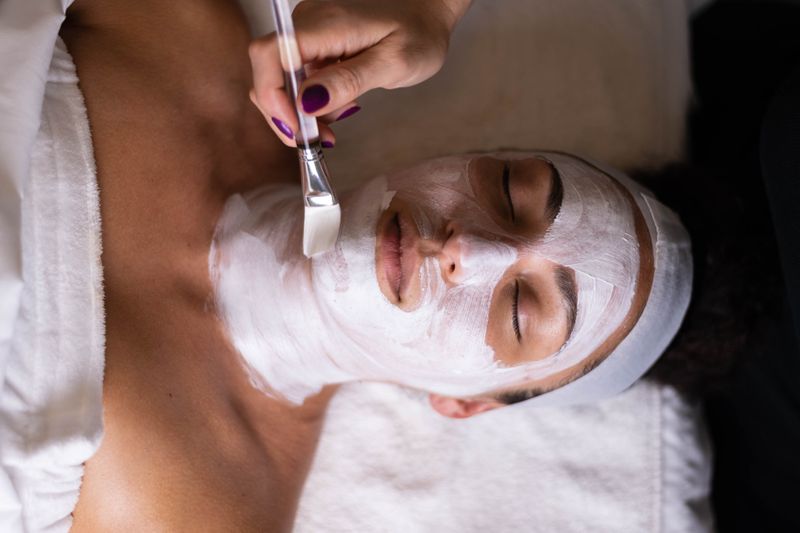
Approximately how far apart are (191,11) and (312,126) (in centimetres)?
46

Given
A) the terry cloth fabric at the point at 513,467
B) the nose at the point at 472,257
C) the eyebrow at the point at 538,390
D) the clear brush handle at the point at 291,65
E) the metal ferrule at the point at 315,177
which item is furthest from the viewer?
the terry cloth fabric at the point at 513,467

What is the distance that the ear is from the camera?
117 centimetres

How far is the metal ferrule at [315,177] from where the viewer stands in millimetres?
864

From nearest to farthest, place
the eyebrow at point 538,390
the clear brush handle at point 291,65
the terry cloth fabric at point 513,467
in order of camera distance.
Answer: the clear brush handle at point 291,65, the eyebrow at point 538,390, the terry cloth fabric at point 513,467

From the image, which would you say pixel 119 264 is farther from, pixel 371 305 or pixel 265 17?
pixel 265 17

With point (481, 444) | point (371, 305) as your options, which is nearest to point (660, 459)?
point (481, 444)

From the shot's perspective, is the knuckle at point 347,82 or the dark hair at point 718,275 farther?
the dark hair at point 718,275

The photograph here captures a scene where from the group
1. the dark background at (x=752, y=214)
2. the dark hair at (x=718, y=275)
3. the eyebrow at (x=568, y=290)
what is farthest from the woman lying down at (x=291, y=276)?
the dark background at (x=752, y=214)

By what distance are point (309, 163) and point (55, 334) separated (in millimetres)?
392

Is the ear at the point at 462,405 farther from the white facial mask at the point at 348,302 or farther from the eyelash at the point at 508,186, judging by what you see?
the eyelash at the point at 508,186

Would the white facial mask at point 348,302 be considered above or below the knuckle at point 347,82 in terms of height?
below

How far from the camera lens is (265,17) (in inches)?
51.6

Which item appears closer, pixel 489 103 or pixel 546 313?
pixel 546 313

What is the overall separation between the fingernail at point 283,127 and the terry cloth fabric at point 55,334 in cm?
29
